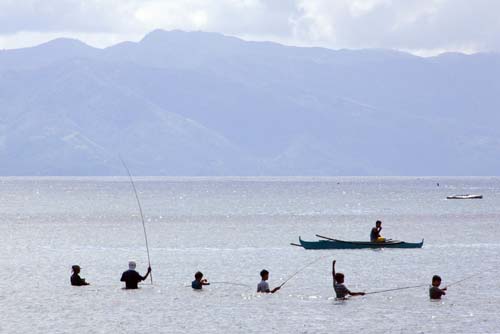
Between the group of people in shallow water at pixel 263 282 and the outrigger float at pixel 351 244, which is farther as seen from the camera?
the outrigger float at pixel 351 244

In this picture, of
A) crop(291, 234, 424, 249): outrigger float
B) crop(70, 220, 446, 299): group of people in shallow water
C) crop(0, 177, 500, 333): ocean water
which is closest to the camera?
crop(0, 177, 500, 333): ocean water

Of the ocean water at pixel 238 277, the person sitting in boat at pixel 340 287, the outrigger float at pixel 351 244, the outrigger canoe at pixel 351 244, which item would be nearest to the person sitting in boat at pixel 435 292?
the ocean water at pixel 238 277

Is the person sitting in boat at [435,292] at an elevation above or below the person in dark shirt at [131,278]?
below

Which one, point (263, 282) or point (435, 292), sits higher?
point (263, 282)

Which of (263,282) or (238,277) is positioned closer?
(263,282)

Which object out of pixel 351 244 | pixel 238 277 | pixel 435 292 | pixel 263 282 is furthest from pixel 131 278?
pixel 351 244

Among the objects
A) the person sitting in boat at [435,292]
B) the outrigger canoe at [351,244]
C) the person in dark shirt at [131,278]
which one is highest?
the outrigger canoe at [351,244]

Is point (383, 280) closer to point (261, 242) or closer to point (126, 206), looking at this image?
point (261, 242)

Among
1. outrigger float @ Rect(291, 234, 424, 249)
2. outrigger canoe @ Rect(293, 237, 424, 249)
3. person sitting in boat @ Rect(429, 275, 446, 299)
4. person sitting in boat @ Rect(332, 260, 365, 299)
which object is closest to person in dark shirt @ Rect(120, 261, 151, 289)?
person sitting in boat @ Rect(332, 260, 365, 299)

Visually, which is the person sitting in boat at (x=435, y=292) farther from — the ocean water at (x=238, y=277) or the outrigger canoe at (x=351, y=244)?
the outrigger canoe at (x=351, y=244)

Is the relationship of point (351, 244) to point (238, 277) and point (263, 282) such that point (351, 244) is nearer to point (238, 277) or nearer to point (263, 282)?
point (238, 277)

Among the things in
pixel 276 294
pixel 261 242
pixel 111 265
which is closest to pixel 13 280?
pixel 111 265

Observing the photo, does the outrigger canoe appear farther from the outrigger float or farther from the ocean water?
the ocean water

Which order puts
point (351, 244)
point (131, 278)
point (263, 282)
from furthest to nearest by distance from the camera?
point (351, 244)
point (131, 278)
point (263, 282)
